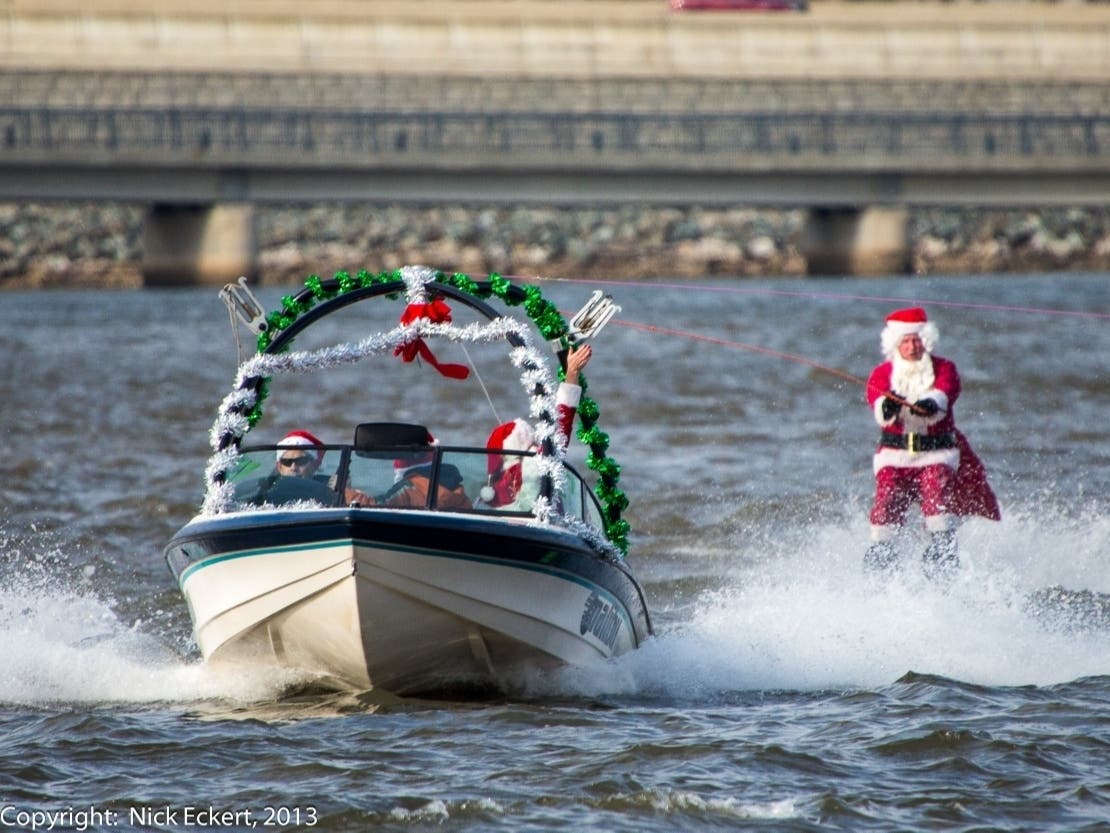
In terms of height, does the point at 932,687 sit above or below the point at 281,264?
below

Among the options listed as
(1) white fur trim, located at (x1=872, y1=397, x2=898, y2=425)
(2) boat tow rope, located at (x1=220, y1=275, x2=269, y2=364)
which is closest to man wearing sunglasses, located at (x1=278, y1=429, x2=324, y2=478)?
(2) boat tow rope, located at (x1=220, y1=275, x2=269, y2=364)

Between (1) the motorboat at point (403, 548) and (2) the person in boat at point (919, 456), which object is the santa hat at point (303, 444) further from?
(2) the person in boat at point (919, 456)

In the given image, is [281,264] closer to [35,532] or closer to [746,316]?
[746,316]

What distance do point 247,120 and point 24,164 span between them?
7931mm

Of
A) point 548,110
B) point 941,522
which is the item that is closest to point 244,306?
point 941,522

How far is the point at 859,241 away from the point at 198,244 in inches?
703

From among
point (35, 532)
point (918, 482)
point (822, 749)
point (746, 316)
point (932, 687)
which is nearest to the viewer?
point (822, 749)

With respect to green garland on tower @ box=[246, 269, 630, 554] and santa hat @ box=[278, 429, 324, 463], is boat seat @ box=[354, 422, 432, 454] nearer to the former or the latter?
santa hat @ box=[278, 429, 324, 463]

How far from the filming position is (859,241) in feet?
165

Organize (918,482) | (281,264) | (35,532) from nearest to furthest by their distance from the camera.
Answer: (918,482) < (35,532) < (281,264)

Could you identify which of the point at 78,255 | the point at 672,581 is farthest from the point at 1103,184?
the point at 672,581

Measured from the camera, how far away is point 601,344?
120 ft

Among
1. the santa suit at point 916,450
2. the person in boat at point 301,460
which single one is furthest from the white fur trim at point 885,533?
the person in boat at point 301,460

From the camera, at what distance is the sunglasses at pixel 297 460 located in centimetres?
923
